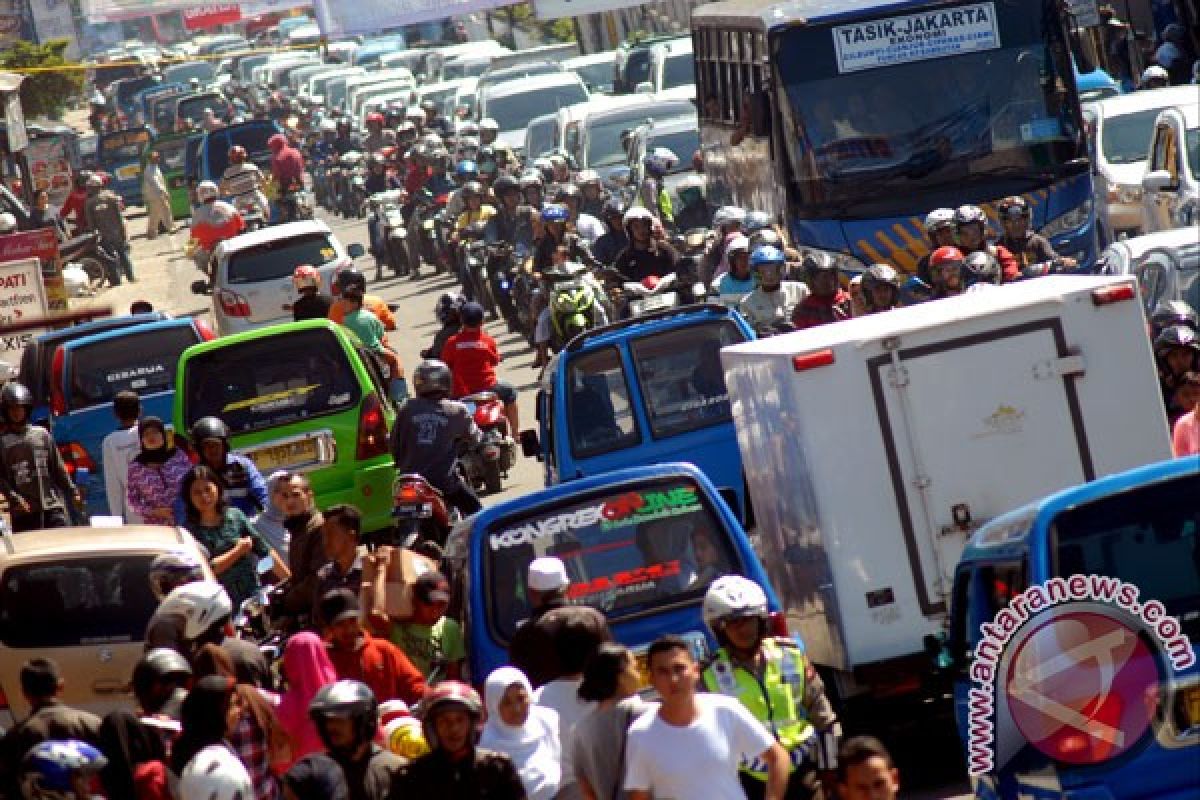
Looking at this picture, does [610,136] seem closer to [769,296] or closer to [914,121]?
[914,121]

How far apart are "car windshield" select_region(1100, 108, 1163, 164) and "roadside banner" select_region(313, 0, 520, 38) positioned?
2468 cm

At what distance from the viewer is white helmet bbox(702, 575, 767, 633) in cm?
915

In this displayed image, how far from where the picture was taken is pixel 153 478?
15578mm

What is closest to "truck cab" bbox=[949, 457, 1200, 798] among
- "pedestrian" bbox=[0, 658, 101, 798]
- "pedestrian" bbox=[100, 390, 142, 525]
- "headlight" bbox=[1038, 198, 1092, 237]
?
"pedestrian" bbox=[0, 658, 101, 798]

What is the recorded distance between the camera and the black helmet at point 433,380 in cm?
1666

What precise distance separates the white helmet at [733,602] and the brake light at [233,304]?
59.6ft

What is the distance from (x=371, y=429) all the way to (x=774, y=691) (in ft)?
30.7

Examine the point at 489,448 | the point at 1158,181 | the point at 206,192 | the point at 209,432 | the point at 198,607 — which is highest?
the point at 206,192

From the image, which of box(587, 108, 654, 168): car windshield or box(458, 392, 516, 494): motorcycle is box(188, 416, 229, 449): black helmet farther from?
box(587, 108, 654, 168): car windshield

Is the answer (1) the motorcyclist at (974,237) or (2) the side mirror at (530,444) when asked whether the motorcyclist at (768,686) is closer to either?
(2) the side mirror at (530,444)

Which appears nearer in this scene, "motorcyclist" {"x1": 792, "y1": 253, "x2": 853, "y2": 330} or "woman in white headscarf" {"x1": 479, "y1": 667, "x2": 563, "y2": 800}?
"woman in white headscarf" {"x1": 479, "y1": 667, "x2": 563, "y2": 800}

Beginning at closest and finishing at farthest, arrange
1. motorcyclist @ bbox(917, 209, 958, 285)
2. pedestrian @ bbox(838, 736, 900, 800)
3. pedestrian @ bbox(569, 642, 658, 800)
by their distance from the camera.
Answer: pedestrian @ bbox(838, 736, 900, 800) → pedestrian @ bbox(569, 642, 658, 800) → motorcyclist @ bbox(917, 209, 958, 285)

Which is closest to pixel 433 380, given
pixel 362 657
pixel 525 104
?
pixel 362 657

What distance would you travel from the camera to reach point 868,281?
54.6 ft
